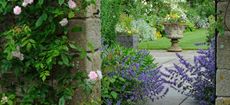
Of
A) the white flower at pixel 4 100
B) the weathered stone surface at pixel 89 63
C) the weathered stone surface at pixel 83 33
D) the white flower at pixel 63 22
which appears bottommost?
the white flower at pixel 4 100

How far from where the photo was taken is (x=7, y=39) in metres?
3.17

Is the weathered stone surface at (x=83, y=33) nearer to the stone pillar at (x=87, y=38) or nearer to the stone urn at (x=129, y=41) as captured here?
the stone pillar at (x=87, y=38)

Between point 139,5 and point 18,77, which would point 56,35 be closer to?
point 18,77

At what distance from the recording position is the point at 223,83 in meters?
3.08

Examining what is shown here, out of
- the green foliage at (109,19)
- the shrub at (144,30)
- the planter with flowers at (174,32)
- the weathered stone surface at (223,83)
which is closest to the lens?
the weathered stone surface at (223,83)

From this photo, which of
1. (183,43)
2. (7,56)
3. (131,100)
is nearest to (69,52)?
(7,56)

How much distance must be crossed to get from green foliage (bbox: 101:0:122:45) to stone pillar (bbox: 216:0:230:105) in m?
5.01

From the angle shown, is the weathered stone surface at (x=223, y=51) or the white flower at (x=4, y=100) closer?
the weathered stone surface at (x=223, y=51)

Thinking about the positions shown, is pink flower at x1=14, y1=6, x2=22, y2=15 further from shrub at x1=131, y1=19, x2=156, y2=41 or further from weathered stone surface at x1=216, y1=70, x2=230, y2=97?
shrub at x1=131, y1=19, x2=156, y2=41

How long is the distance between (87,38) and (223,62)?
3.12 feet

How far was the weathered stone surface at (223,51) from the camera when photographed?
3.01 metres

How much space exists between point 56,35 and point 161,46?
8.69 metres

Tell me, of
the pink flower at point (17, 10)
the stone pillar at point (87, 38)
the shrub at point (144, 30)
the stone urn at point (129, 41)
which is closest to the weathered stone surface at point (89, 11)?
the stone pillar at point (87, 38)

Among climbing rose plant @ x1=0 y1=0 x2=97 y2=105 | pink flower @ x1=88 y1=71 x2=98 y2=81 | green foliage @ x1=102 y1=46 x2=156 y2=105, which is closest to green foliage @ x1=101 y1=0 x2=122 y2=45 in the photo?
green foliage @ x1=102 y1=46 x2=156 y2=105
